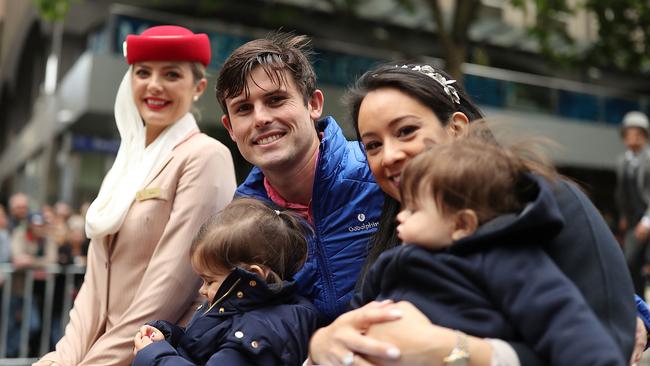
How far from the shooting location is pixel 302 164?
269 cm

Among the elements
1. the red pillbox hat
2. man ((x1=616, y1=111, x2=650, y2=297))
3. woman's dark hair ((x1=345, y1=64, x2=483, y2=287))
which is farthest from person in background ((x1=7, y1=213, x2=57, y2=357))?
woman's dark hair ((x1=345, y1=64, x2=483, y2=287))

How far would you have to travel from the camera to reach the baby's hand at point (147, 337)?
228 cm

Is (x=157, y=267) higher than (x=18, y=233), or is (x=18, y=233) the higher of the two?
(x=157, y=267)

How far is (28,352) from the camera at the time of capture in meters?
8.10

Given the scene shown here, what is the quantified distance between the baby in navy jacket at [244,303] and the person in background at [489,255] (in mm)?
474

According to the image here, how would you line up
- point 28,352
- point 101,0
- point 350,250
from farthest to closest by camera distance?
point 101,0
point 28,352
point 350,250

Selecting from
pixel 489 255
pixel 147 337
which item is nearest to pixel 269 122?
pixel 147 337

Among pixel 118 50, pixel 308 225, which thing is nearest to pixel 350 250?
pixel 308 225

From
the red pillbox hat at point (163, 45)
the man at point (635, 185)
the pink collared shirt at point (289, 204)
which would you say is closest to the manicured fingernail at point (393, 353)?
the pink collared shirt at point (289, 204)

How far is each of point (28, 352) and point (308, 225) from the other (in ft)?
21.7

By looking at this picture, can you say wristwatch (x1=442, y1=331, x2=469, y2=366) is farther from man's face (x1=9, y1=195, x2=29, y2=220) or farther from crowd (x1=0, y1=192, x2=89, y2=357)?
man's face (x1=9, y1=195, x2=29, y2=220)

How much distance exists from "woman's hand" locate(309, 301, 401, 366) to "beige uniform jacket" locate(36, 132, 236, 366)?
38.5 inches

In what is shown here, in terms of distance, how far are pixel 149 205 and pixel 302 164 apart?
2.03 ft

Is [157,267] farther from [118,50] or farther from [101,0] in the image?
[101,0]
